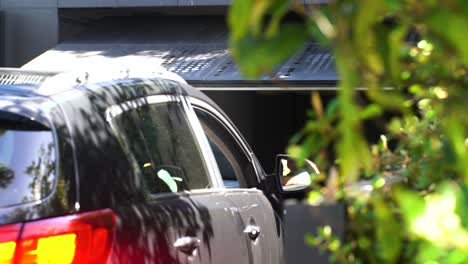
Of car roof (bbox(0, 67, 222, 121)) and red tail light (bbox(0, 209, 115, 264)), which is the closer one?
red tail light (bbox(0, 209, 115, 264))

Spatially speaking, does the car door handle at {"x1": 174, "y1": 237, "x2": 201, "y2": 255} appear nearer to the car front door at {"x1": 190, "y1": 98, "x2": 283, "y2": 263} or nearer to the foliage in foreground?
the car front door at {"x1": 190, "y1": 98, "x2": 283, "y2": 263}

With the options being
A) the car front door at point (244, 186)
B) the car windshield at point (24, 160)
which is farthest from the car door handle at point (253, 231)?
the car windshield at point (24, 160)

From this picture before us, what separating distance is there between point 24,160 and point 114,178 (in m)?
0.34

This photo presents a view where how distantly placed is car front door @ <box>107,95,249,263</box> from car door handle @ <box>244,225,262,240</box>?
0.29 feet

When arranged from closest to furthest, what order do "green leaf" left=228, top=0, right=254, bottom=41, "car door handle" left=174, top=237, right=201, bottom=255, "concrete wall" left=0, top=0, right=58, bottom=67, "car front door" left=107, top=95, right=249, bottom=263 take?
"green leaf" left=228, top=0, right=254, bottom=41, "car front door" left=107, top=95, right=249, bottom=263, "car door handle" left=174, top=237, right=201, bottom=255, "concrete wall" left=0, top=0, right=58, bottom=67

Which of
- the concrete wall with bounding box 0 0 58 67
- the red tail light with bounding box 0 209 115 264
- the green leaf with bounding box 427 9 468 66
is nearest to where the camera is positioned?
the green leaf with bounding box 427 9 468 66

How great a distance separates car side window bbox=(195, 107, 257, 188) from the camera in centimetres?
449

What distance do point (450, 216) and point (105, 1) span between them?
1578 centimetres

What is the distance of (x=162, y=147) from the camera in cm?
375

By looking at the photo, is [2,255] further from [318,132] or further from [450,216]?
[450,216]

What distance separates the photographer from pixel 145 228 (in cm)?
317

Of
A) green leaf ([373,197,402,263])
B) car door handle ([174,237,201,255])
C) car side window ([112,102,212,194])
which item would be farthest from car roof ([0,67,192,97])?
green leaf ([373,197,402,263])

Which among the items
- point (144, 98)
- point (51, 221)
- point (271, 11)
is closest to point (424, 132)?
point (271, 11)

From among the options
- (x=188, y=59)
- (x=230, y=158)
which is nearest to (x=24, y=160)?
(x=230, y=158)
